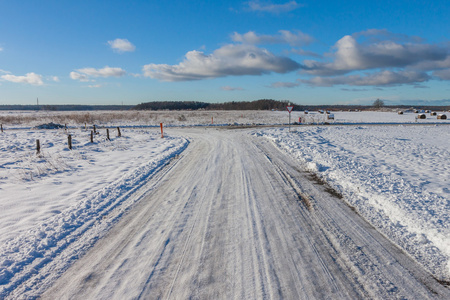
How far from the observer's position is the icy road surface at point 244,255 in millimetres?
3188

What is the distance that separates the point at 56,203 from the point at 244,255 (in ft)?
17.9

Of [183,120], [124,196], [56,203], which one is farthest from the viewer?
[183,120]

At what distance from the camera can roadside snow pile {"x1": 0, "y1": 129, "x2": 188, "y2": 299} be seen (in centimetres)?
402

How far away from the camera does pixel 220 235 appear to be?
4562 millimetres

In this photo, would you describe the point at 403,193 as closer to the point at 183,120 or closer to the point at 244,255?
the point at 244,255

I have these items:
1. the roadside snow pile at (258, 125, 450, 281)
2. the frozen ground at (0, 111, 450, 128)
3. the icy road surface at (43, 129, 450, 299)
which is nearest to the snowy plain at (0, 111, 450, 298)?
the roadside snow pile at (258, 125, 450, 281)

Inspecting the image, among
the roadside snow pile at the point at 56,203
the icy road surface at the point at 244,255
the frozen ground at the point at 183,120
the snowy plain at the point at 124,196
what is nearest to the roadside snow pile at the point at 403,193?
the snowy plain at the point at 124,196

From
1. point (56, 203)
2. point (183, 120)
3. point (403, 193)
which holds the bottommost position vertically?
point (56, 203)

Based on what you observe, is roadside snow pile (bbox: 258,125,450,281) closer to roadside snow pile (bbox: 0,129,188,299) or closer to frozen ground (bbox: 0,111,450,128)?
roadside snow pile (bbox: 0,129,188,299)

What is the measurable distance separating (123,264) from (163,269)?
0.68 m

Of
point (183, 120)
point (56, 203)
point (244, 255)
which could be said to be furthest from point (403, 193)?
point (183, 120)

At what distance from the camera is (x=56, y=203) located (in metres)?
6.53

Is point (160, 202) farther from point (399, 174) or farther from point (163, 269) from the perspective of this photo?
point (399, 174)

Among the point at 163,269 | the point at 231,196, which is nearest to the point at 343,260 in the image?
the point at 163,269
